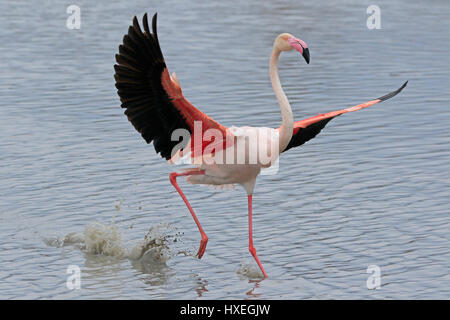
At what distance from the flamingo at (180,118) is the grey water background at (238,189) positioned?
69 centimetres

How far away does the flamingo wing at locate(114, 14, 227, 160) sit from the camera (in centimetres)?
781

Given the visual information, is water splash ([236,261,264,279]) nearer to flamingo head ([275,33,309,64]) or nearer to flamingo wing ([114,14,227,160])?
flamingo wing ([114,14,227,160])

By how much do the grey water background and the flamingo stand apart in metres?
0.69

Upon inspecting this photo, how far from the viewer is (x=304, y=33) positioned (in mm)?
22359

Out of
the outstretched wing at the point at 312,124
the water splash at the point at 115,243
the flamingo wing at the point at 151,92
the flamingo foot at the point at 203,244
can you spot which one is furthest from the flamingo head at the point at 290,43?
the water splash at the point at 115,243

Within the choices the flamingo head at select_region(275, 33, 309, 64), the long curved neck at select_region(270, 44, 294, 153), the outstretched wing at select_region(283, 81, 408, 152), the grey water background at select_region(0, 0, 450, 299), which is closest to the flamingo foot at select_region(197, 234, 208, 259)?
the grey water background at select_region(0, 0, 450, 299)

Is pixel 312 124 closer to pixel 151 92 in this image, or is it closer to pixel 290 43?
pixel 290 43

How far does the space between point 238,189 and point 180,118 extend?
2870mm

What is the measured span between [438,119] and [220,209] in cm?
510

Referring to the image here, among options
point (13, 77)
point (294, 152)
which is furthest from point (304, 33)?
point (294, 152)

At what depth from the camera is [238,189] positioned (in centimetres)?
1105

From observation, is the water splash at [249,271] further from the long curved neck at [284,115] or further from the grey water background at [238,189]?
the long curved neck at [284,115]

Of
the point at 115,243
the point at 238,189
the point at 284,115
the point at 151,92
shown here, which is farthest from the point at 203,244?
the point at 238,189

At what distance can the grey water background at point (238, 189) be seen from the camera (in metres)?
8.42
